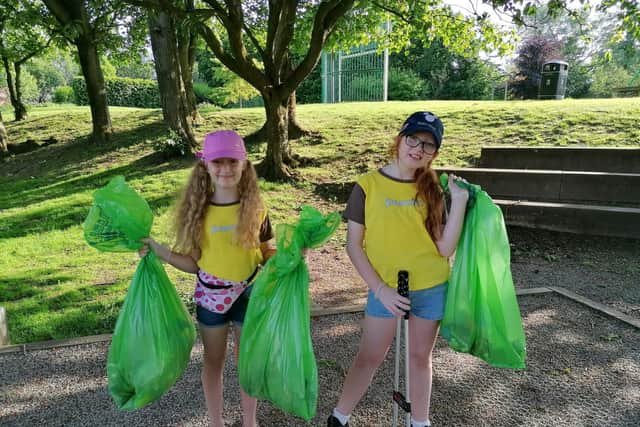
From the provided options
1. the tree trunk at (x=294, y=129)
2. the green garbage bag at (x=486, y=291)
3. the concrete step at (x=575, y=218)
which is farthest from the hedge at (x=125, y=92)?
the green garbage bag at (x=486, y=291)

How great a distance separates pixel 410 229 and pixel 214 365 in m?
1.18

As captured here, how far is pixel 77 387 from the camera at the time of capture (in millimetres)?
2781

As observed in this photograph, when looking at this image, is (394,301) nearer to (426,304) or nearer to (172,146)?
(426,304)

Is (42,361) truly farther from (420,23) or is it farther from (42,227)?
(420,23)

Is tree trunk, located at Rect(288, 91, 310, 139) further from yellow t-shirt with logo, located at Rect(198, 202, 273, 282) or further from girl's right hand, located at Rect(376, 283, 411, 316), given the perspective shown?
girl's right hand, located at Rect(376, 283, 411, 316)

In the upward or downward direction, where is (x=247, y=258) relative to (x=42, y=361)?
upward

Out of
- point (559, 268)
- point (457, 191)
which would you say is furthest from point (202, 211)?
point (559, 268)

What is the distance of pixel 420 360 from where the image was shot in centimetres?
204

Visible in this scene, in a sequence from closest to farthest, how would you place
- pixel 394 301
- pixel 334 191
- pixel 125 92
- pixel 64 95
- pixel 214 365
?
pixel 394 301, pixel 214 365, pixel 334 191, pixel 125 92, pixel 64 95

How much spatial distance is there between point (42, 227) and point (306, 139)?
18.8ft

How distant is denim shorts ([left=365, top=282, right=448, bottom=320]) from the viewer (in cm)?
197

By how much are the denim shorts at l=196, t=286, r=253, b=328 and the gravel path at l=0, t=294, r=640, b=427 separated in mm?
815

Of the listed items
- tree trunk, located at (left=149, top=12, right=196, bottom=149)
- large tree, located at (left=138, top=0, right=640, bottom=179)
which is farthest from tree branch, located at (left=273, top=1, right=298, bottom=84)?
tree trunk, located at (left=149, top=12, right=196, bottom=149)

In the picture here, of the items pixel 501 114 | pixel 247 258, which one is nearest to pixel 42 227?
pixel 247 258
